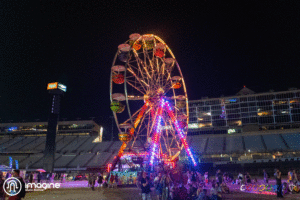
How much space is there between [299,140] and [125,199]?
Answer: 41901mm

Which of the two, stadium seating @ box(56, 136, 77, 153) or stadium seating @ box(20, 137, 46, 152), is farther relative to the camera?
stadium seating @ box(20, 137, 46, 152)

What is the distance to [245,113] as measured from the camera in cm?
5772

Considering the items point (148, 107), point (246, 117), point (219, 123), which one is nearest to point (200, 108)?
point (219, 123)

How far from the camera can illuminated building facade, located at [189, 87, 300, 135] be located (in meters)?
54.7

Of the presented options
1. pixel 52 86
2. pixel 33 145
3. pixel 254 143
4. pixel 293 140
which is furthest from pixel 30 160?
pixel 293 140

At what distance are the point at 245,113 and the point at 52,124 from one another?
41.5 metres

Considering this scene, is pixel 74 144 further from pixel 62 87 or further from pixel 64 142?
pixel 62 87

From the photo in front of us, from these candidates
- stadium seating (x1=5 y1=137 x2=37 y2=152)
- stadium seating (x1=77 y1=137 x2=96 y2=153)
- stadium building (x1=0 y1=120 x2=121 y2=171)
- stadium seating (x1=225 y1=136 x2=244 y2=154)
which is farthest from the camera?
stadium seating (x1=5 y1=137 x2=37 y2=152)

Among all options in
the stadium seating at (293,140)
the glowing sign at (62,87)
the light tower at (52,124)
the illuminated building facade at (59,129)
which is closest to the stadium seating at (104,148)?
the stadium seating at (293,140)

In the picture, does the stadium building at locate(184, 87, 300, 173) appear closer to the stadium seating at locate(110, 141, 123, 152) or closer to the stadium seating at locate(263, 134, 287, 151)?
the stadium seating at locate(263, 134, 287, 151)

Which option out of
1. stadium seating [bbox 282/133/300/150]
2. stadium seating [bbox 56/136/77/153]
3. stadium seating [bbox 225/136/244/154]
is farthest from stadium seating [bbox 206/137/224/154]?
stadium seating [bbox 56/136/77/153]

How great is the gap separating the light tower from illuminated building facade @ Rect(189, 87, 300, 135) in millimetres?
30807

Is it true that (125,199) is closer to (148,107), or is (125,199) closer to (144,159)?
(144,159)

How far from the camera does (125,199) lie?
46.7 feet
